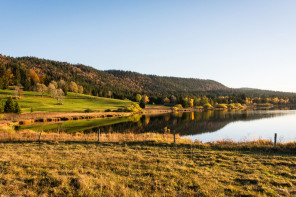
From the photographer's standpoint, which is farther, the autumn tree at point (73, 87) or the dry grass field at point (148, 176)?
the autumn tree at point (73, 87)

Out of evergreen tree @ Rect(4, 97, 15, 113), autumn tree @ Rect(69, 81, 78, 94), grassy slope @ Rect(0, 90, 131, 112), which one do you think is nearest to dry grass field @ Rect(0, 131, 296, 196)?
evergreen tree @ Rect(4, 97, 15, 113)

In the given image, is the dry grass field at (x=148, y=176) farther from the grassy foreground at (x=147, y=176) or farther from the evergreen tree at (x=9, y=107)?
the evergreen tree at (x=9, y=107)

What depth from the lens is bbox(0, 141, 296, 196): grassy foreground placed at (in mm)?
Answer: 6859

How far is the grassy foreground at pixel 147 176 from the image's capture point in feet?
22.5

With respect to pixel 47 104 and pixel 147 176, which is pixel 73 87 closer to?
pixel 47 104

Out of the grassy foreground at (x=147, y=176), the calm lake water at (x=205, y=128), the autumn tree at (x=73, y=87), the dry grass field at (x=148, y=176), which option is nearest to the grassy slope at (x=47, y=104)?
the calm lake water at (x=205, y=128)

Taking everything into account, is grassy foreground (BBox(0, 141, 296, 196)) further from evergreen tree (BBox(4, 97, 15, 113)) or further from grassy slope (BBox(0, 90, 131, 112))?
grassy slope (BBox(0, 90, 131, 112))

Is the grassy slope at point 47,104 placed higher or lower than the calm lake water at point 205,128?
higher

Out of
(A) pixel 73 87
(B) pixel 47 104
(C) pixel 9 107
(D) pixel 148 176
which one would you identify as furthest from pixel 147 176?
(A) pixel 73 87

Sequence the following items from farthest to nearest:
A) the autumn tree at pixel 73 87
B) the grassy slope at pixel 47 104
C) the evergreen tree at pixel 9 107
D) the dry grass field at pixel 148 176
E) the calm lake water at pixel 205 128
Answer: the autumn tree at pixel 73 87, the grassy slope at pixel 47 104, the evergreen tree at pixel 9 107, the calm lake water at pixel 205 128, the dry grass field at pixel 148 176

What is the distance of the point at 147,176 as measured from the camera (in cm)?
839

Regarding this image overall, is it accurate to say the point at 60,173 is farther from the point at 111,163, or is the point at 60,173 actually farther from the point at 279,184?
the point at 279,184

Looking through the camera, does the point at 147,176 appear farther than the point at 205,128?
No

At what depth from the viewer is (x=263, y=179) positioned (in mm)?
8273
